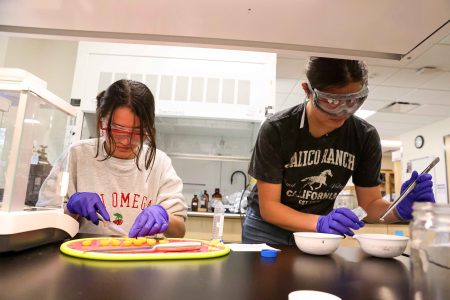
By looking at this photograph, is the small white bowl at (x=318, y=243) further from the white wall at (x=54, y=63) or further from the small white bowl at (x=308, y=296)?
the white wall at (x=54, y=63)

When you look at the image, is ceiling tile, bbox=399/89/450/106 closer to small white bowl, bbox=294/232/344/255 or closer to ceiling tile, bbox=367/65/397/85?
ceiling tile, bbox=367/65/397/85

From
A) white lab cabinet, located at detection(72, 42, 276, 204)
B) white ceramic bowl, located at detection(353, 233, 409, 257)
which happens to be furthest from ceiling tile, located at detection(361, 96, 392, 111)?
white ceramic bowl, located at detection(353, 233, 409, 257)

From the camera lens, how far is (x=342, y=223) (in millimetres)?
883

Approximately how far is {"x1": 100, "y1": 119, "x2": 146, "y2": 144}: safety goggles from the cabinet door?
4.90 ft

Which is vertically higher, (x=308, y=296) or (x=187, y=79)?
(x=187, y=79)

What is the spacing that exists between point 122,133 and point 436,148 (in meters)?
6.12

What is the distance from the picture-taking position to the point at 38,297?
1.30 feet

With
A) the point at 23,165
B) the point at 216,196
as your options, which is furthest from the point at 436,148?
the point at 23,165

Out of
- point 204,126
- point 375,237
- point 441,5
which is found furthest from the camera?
point 204,126

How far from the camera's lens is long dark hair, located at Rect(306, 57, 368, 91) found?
0.96 metres

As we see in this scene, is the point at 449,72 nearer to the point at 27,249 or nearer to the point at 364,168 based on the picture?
the point at 364,168

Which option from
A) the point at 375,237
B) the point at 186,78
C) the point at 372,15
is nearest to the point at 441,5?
the point at 372,15

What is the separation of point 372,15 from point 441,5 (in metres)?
0.11

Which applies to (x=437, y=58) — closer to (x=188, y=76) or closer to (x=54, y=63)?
(x=188, y=76)
